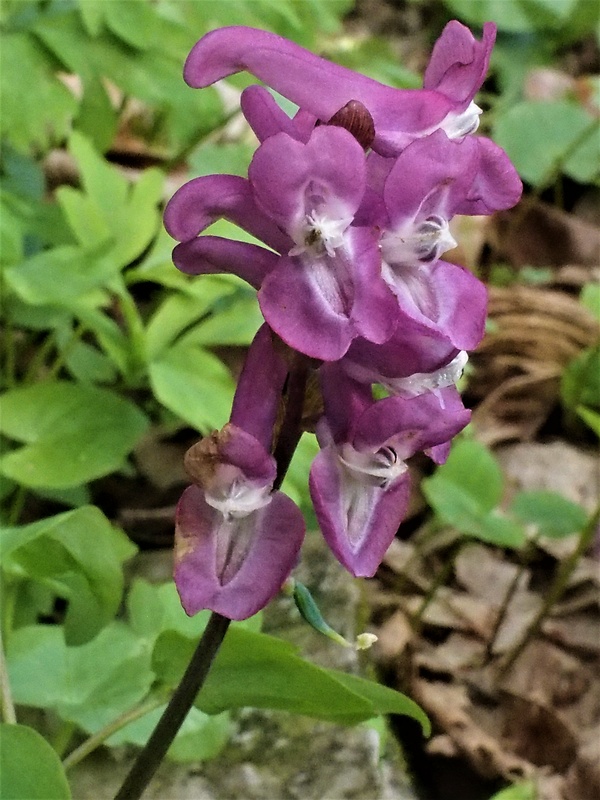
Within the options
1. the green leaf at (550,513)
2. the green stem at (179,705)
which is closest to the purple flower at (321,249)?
the green stem at (179,705)

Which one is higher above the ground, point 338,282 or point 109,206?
point 338,282

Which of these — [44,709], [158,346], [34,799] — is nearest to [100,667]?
[44,709]

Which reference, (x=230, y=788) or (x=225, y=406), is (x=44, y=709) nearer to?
(x=230, y=788)

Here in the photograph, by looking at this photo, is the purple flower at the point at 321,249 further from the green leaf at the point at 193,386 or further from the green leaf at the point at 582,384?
the green leaf at the point at 582,384

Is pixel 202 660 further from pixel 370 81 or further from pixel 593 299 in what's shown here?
pixel 593 299

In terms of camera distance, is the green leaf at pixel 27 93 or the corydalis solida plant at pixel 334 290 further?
the green leaf at pixel 27 93

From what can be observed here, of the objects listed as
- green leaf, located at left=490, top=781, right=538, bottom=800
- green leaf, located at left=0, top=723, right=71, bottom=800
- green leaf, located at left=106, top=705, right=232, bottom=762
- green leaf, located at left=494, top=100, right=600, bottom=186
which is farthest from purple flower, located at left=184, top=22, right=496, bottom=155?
green leaf, located at left=494, top=100, right=600, bottom=186

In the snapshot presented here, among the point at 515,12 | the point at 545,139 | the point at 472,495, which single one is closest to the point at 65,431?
the point at 472,495
